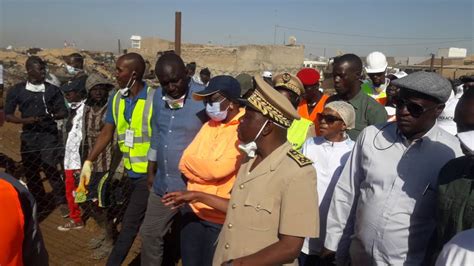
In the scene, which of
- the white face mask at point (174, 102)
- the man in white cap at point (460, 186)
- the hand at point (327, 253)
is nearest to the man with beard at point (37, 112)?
the white face mask at point (174, 102)

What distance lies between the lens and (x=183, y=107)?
3562 millimetres

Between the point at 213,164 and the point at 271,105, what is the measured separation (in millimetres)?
963

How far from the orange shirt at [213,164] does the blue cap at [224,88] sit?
172 mm

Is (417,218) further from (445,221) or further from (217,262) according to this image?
(217,262)

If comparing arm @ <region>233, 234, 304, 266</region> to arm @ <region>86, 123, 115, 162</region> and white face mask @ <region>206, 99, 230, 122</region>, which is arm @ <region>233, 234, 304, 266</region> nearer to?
white face mask @ <region>206, 99, 230, 122</region>

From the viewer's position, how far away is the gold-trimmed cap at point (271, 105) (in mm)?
2137

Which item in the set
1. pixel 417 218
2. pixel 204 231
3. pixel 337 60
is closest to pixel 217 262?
pixel 204 231

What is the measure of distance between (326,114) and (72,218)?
363 centimetres

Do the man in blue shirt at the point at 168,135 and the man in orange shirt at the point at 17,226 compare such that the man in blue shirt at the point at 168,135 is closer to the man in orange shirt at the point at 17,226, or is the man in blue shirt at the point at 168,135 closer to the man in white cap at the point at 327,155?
the man in white cap at the point at 327,155

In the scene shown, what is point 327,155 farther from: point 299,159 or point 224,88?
point 299,159

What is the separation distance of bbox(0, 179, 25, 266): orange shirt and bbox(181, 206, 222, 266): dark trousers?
1.78m

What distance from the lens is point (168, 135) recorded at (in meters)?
3.57

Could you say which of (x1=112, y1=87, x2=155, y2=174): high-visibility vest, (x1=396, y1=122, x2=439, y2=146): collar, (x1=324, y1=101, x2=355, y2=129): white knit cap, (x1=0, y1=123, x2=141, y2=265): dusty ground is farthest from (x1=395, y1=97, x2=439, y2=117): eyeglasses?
(x1=0, y1=123, x2=141, y2=265): dusty ground

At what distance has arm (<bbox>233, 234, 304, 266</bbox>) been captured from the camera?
2.02m
